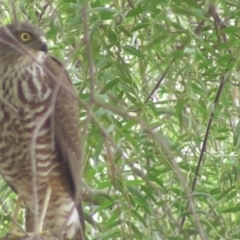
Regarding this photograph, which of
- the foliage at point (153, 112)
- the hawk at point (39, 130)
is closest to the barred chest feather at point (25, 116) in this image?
the hawk at point (39, 130)

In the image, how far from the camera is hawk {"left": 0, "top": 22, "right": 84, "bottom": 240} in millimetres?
2150

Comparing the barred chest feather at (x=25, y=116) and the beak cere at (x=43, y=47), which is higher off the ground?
the beak cere at (x=43, y=47)

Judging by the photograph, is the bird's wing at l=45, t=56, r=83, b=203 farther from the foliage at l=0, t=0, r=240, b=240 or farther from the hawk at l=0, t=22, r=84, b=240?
the foliage at l=0, t=0, r=240, b=240

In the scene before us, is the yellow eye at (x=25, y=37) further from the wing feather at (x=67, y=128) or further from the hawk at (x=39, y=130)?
the wing feather at (x=67, y=128)

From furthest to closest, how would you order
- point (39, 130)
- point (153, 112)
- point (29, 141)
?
point (29, 141) → point (39, 130) → point (153, 112)

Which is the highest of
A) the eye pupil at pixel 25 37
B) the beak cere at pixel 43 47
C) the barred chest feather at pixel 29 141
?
the eye pupil at pixel 25 37

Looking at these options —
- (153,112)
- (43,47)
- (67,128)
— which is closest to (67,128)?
(67,128)

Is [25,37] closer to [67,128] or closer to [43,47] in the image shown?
[43,47]

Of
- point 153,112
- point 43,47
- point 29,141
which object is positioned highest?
point 43,47

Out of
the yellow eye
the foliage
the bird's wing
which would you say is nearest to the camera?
the foliage

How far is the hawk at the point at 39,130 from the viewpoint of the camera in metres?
2.15

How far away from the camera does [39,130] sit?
213cm

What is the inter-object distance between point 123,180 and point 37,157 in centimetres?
50

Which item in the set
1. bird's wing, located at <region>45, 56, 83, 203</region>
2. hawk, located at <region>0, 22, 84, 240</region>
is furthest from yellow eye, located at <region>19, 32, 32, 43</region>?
bird's wing, located at <region>45, 56, 83, 203</region>
